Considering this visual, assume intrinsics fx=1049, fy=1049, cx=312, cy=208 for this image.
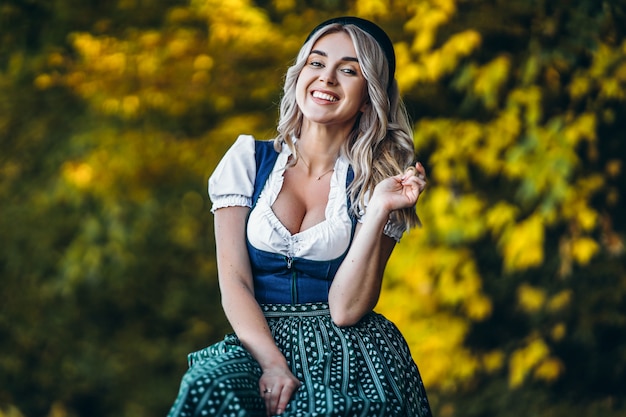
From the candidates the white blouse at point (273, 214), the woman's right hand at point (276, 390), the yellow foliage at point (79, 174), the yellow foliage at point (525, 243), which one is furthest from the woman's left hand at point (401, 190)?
the yellow foliage at point (79, 174)

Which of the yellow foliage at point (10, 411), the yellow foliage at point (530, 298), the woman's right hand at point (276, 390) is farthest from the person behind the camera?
the yellow foliage at point (10, 411)

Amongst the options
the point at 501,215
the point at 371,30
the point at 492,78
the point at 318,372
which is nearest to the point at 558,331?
the point at 501,215

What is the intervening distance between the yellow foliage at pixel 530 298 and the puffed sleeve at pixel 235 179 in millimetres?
3671

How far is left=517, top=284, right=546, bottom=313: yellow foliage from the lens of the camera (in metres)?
6.08

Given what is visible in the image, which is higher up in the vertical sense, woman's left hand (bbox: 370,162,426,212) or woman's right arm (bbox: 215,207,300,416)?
woman's left hand (bbox: 370,162,426,212)

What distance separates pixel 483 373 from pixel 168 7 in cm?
296

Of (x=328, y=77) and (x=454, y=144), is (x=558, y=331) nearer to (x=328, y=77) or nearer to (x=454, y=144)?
(x=454, y=144)

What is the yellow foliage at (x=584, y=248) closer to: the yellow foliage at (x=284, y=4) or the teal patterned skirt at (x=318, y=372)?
the yellow foliage at (x=284, y=4)

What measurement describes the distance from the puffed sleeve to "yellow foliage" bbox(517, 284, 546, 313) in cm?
367

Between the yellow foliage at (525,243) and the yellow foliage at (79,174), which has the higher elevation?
the yellow foliage at (79,174)

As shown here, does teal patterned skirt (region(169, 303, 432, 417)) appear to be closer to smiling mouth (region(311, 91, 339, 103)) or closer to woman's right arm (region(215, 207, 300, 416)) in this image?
woman's right arm (region(215, 207, 300, 416))

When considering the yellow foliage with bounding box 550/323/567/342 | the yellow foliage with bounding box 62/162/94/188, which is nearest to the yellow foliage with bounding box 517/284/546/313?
the yellow foliage with bounding box 550/323/567/342

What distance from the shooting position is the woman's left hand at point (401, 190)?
2.60 metres

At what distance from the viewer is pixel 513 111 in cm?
571
